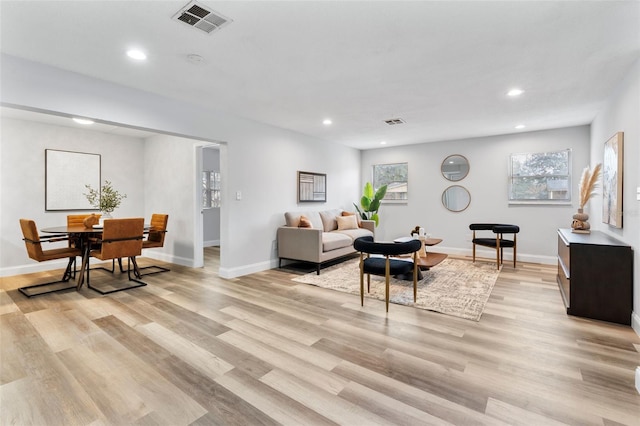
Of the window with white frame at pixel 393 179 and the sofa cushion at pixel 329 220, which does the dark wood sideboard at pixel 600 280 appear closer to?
the sofa cushion at pixel 329 220

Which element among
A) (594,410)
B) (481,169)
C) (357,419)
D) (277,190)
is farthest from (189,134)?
(481,169)

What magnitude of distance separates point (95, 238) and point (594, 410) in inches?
209

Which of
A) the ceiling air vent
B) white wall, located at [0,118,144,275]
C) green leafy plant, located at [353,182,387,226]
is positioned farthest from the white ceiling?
white wall, located at [0,118,144,275]

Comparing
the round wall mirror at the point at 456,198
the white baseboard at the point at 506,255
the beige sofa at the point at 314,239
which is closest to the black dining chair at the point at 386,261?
the beige sofa at the point at 314,239

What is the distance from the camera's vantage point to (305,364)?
2125 mm

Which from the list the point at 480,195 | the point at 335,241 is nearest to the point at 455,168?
the point at 480,195

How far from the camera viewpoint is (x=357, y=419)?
158 centimetres

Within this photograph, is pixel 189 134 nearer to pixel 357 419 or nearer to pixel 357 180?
pixel 357 419

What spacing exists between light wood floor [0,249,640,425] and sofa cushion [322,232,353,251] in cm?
144

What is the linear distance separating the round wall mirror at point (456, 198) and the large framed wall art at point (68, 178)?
269 inches

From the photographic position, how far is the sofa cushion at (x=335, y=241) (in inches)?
191

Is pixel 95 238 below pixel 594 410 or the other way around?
the other way around

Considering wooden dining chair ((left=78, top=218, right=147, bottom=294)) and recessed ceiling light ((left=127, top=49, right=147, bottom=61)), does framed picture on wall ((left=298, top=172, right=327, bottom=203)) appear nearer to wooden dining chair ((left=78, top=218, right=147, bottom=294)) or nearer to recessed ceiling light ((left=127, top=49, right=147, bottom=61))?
wooden dining chair ((left=78, top=218, right=147, bottom=294))

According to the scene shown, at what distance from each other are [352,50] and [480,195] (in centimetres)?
469
